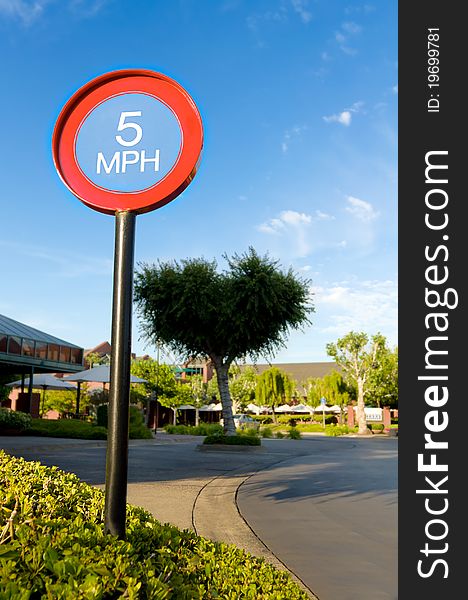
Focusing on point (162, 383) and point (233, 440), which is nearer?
point (233, 440)

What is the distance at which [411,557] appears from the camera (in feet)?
13.2

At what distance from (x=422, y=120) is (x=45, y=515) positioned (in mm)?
Answer: 4065

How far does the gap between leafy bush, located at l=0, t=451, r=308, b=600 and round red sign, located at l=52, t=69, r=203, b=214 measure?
1.53 m

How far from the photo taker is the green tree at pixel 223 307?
2238 centimetres

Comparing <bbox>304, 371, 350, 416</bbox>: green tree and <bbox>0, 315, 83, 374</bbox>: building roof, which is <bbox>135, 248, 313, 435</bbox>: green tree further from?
<bbox>304, 371, 350, 416</bbox>: green tree

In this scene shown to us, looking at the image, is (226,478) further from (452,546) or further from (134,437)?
(134,437)

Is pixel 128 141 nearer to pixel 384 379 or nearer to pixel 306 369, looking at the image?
pixel 384 379

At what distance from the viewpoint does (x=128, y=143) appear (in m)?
2.94

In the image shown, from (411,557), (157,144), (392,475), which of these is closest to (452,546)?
(411,557)

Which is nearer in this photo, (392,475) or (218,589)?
(218,589)

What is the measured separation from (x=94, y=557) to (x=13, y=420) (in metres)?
24.6

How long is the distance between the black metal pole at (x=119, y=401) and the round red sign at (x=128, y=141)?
35 cm

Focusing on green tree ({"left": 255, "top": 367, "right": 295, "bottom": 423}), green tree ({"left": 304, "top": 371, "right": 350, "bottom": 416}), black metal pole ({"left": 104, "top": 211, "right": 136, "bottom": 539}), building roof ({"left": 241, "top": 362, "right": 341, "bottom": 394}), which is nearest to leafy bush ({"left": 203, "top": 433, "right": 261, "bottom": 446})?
black metal pole ({"left": 104, "top": 211, "right": 136, "bottom": 539})

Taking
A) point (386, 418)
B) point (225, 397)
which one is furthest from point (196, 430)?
point (386, 418)
